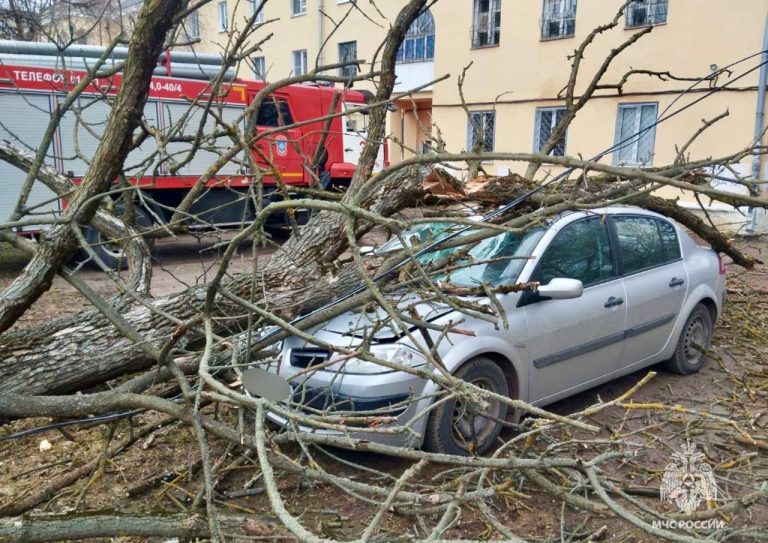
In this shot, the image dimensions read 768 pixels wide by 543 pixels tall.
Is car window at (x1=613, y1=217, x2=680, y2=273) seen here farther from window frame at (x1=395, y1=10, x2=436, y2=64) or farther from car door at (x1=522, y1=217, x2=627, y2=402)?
window frame at (x1=395, y1=10, x2=436, y2=64)

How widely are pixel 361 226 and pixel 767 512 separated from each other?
2804mm

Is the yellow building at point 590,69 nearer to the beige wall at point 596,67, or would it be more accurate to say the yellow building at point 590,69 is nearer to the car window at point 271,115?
the beige wall at point 596,67

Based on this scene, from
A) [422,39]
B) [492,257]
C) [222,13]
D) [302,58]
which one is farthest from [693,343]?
[222,13]

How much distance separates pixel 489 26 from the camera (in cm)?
1694

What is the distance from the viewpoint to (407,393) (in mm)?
3514

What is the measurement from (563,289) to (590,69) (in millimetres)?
12771

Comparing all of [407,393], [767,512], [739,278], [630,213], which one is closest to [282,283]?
[407,393]

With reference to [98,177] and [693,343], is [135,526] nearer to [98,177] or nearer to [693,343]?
[98,177]

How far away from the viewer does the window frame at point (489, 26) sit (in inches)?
657

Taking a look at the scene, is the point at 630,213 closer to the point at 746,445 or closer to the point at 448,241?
the point at 746,445

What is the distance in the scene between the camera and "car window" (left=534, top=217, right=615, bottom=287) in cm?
423

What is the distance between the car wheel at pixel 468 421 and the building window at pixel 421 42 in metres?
17.4

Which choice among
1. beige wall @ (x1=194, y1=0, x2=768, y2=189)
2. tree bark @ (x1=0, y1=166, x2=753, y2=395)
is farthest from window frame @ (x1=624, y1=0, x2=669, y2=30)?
tree bark @ (x1=0, y1=166, x2=753, y2=395)

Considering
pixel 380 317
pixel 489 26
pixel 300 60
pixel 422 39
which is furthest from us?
pixel 300 60
